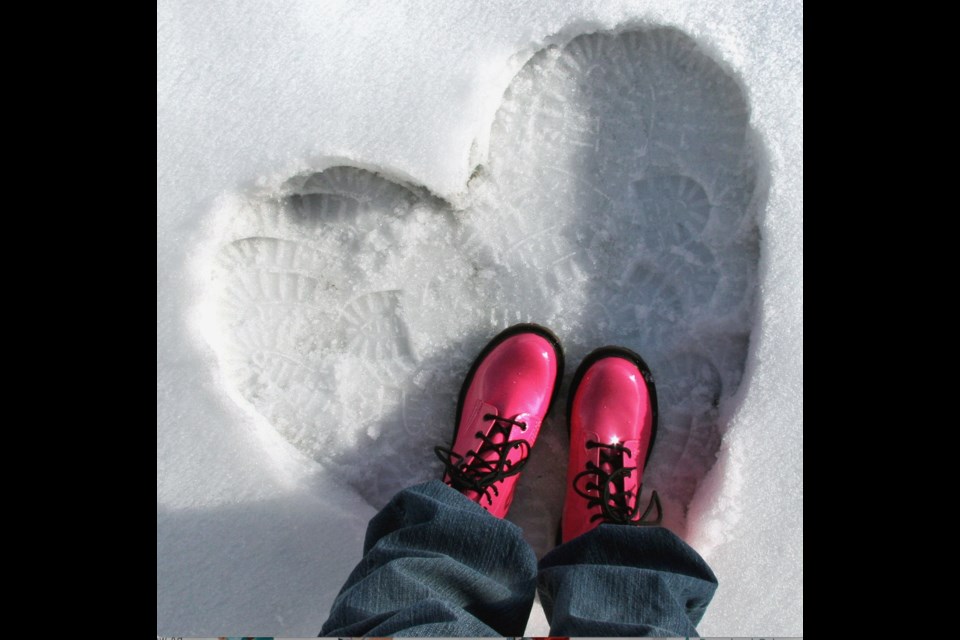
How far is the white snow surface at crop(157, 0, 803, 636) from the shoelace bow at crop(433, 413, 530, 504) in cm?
8

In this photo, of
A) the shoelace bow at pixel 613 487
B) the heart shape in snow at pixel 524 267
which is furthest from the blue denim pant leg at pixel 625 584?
the heart shape in snow at pixel 524 267

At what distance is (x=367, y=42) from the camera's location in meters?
1.21

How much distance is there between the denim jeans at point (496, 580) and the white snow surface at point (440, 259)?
266 mm

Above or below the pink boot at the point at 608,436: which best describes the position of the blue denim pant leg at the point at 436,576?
below

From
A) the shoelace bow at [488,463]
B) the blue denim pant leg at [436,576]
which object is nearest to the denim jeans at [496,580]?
the blue denim pant leg at [436,576]

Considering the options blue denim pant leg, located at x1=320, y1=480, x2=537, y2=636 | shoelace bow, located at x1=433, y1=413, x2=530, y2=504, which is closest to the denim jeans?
blue denim pant leg, located at x1=320, y1=480, x2=537, y2=636

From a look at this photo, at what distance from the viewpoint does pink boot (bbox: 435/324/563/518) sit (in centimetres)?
117

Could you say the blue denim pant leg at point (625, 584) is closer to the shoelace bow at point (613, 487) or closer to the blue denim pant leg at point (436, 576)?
the blue denim pant leg at point (436, 576)

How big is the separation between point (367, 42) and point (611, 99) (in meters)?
0.43

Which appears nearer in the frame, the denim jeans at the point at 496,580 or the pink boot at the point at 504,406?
the denim jeans at the point at 496,580

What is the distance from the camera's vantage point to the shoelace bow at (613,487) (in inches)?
44.2

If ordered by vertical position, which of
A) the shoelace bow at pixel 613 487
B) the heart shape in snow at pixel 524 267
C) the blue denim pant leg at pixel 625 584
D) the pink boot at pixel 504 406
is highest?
the heart shape in snow at pixel 524 267

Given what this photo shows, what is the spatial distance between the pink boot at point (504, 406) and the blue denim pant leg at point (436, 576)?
210 mm

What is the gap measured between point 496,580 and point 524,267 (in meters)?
0.54
